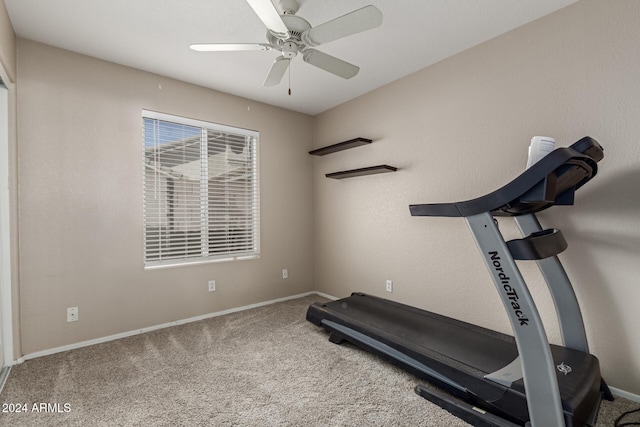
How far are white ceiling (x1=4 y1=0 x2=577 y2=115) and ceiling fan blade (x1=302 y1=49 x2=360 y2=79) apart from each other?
380mm

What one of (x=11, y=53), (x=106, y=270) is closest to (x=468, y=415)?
(x=106, y=270)

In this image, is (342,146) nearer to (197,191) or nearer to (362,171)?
(362,171)

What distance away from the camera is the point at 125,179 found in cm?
294

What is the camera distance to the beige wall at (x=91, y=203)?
98.7 inches

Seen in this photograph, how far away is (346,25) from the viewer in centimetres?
167

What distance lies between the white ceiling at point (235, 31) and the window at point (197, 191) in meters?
0.62

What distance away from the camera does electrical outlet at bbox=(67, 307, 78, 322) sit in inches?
105

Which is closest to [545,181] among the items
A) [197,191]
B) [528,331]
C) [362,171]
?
[528,331]

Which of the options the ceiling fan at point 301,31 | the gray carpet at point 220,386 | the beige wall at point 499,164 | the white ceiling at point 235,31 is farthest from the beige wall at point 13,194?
the beige wall at point 499,164

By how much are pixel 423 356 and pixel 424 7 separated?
7.82ft

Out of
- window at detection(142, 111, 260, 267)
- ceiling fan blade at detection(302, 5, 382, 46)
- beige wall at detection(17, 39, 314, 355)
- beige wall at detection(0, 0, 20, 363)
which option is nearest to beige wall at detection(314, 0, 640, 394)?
window at detection(142, 111, 260, 267)

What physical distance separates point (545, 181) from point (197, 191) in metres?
3.14

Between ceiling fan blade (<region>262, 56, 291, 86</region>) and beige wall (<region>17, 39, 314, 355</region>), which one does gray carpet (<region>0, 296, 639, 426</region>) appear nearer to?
beige wall (<region>17, 39, 314, 355</region>)

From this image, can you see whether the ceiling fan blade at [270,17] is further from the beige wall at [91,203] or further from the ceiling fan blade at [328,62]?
the beige wall at [91,203]
